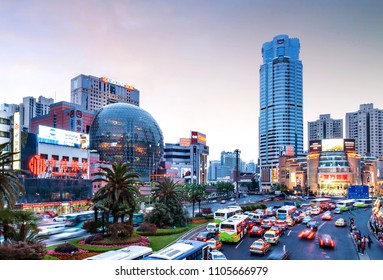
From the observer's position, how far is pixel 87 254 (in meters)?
17.5

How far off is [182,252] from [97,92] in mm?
100006

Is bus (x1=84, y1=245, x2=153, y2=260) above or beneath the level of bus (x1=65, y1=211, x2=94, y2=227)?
above

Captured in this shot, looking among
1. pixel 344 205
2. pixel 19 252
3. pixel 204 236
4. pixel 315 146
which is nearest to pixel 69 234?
pixel 204 236

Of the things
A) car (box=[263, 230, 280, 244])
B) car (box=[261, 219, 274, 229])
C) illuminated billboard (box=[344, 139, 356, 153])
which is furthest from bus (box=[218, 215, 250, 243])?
illuminated billboard (box=[344, 139, 356, 153])

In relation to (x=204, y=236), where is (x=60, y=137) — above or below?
above

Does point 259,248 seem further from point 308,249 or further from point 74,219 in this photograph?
point 74,219

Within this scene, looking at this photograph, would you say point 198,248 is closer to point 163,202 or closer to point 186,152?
point 163,202

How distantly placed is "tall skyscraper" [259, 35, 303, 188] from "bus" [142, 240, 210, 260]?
414 feet

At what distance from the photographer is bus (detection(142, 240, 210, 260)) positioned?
12.5 metres

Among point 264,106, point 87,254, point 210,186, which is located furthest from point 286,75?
point 87,254

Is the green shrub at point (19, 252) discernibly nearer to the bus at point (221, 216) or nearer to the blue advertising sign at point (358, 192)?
the bus at point (221, 216)

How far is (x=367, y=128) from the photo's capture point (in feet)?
Result: 224

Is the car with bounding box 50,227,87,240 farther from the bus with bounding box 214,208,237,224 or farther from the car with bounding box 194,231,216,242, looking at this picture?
the bus with bounding box 214,208,237,224

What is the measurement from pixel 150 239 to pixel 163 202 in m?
7.09
